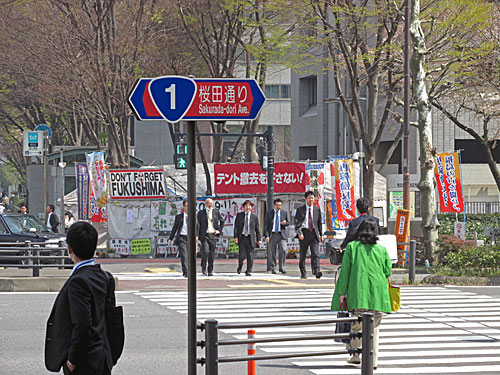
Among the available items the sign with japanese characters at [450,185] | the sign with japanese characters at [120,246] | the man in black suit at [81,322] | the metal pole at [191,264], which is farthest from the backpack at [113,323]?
the sign with japanese characters at [120,246]

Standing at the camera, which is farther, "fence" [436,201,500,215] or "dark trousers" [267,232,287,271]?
"fence" [436,201,500,215]

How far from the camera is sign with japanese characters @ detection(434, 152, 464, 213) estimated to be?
87.4 feet

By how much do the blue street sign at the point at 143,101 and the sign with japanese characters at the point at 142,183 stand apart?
77.0 ft

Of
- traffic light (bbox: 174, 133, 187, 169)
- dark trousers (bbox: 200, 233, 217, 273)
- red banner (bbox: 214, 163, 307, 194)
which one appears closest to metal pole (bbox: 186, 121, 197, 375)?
dark trousers (bbox: 200, 233, 217, 273)

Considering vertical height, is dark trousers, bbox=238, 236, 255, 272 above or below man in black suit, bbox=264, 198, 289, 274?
below

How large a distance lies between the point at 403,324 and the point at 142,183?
713 inches

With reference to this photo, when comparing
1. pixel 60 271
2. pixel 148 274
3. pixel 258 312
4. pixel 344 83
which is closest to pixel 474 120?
pixel 344 83

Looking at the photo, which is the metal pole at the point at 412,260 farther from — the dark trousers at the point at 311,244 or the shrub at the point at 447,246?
the shrub at the point at 447,246

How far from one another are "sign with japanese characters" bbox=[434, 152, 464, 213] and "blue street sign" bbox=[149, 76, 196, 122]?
21.2 meters

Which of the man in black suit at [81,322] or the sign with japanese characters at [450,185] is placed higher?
the sign with japanese characters at [450,185]

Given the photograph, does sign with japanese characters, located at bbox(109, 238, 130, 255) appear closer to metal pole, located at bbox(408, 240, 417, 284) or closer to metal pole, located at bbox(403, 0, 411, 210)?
metal pole, located at bbox(403, 0, 411, 210)

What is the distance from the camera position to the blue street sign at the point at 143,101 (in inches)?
251

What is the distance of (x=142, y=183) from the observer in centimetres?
2994

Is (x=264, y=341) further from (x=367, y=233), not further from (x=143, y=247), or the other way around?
(x=143, y=247)
